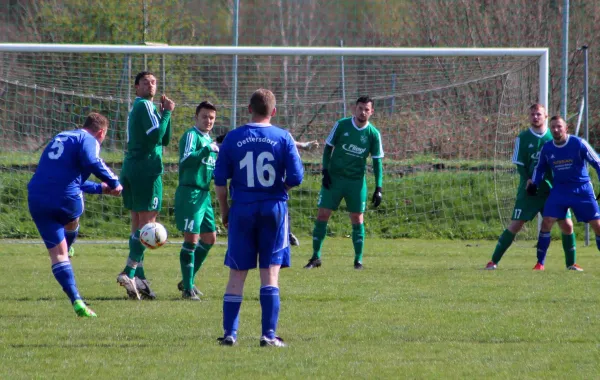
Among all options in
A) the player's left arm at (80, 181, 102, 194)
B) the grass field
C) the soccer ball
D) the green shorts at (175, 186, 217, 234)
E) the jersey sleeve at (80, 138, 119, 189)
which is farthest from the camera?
the green shorts at (175, 186, 217, 234)

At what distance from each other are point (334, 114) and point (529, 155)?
187 inches

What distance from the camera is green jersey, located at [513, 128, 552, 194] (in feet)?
37.4

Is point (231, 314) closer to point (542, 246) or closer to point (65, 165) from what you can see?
point (65, 165)

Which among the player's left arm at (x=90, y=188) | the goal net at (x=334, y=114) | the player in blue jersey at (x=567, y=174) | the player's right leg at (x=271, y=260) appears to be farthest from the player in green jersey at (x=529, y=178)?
the player's right leg at (x=271, y=260)

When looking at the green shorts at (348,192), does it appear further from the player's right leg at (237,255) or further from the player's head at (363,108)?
the player's right leg at (237,255)

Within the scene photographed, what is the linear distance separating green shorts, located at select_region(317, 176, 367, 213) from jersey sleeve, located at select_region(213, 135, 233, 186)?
5453 millimetres

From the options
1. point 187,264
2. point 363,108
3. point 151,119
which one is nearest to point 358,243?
point 363,108

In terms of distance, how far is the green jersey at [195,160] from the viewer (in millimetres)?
8336

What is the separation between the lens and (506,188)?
14727 millimetres

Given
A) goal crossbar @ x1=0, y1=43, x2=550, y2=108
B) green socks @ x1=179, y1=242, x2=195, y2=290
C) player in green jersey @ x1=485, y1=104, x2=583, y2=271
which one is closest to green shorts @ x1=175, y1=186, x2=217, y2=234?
green socks @ x1=179, y1=242, x2=195, y2=290

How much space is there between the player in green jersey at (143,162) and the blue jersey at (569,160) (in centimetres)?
493

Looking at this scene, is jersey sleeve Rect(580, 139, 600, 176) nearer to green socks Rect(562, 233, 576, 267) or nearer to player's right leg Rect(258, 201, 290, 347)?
green socks Rect(562, 233, 576, 267)

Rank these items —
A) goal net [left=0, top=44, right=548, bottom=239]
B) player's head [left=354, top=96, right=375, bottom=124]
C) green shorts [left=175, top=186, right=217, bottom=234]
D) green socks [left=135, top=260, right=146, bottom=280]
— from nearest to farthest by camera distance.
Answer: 1. green shorts [left=175, top=186, right=217, bottom=234]
2. green socks [left=135, top=260, right=146, bottom=280]
3. player's head [left=354, top=96, right=375, bottom=124]
4. goal net [left=0, top=44, right=548, bottom=239]

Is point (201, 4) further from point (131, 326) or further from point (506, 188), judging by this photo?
point (131, 326)
